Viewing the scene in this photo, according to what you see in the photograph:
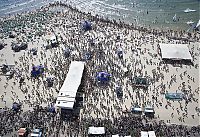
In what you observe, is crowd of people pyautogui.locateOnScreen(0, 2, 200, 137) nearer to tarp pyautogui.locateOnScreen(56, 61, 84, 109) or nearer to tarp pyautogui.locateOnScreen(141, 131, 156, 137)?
tarp pyautogui.locateOnScreen(141, 131, 156, 137)

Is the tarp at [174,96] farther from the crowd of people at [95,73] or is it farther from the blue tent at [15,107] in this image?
the blue tent at [15,107]

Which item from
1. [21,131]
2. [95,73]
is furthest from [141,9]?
[21,131]

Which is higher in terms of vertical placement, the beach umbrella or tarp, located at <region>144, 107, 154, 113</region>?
the beach umbrella

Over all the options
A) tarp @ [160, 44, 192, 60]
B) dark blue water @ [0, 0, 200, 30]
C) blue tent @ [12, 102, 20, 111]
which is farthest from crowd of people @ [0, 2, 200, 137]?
dark blue water @ [0, 0, 200, 30]

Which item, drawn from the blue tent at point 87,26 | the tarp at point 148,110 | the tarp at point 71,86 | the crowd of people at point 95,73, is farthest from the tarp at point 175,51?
the blue tent at point 87,26

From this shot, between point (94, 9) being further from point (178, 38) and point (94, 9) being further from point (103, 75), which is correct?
point (103, 75)
